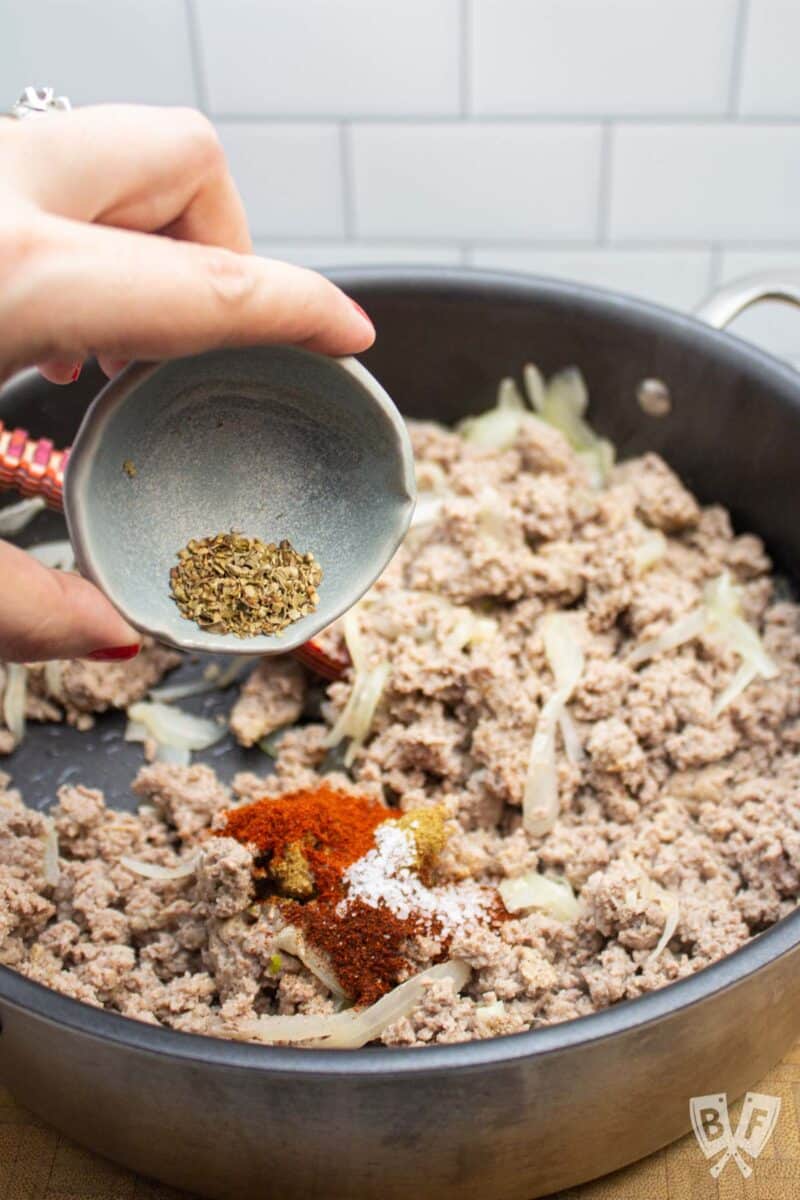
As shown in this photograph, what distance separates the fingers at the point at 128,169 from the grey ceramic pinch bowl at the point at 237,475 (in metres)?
0.11

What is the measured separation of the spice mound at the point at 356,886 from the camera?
3.19 feet

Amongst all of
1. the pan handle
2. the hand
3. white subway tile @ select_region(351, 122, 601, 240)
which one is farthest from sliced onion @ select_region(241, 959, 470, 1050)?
white subway tile @ select_region(351, 122, 601, 240)

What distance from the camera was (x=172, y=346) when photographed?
0.74m

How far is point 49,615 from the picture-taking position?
0.88m

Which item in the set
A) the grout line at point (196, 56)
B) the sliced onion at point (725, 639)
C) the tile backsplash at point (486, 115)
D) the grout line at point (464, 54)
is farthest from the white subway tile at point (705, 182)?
the sliced onion at point (725, 639)

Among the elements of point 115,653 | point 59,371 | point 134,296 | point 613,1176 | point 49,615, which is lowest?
point 613,1176

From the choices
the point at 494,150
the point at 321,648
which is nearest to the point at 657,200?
the point at 494,150

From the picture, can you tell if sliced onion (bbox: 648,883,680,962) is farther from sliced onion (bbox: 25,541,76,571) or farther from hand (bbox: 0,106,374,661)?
sliced onion (bbox: 25,541,76,571)

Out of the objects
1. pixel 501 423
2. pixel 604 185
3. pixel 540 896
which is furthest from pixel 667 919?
pixel 604 185

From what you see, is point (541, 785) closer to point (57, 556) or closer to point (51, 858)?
point (51, 858)

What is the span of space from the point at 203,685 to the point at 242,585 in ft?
1.50

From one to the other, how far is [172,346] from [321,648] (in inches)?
22.8

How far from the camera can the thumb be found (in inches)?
33.8

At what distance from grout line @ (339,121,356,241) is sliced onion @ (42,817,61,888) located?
1299 millimetres
